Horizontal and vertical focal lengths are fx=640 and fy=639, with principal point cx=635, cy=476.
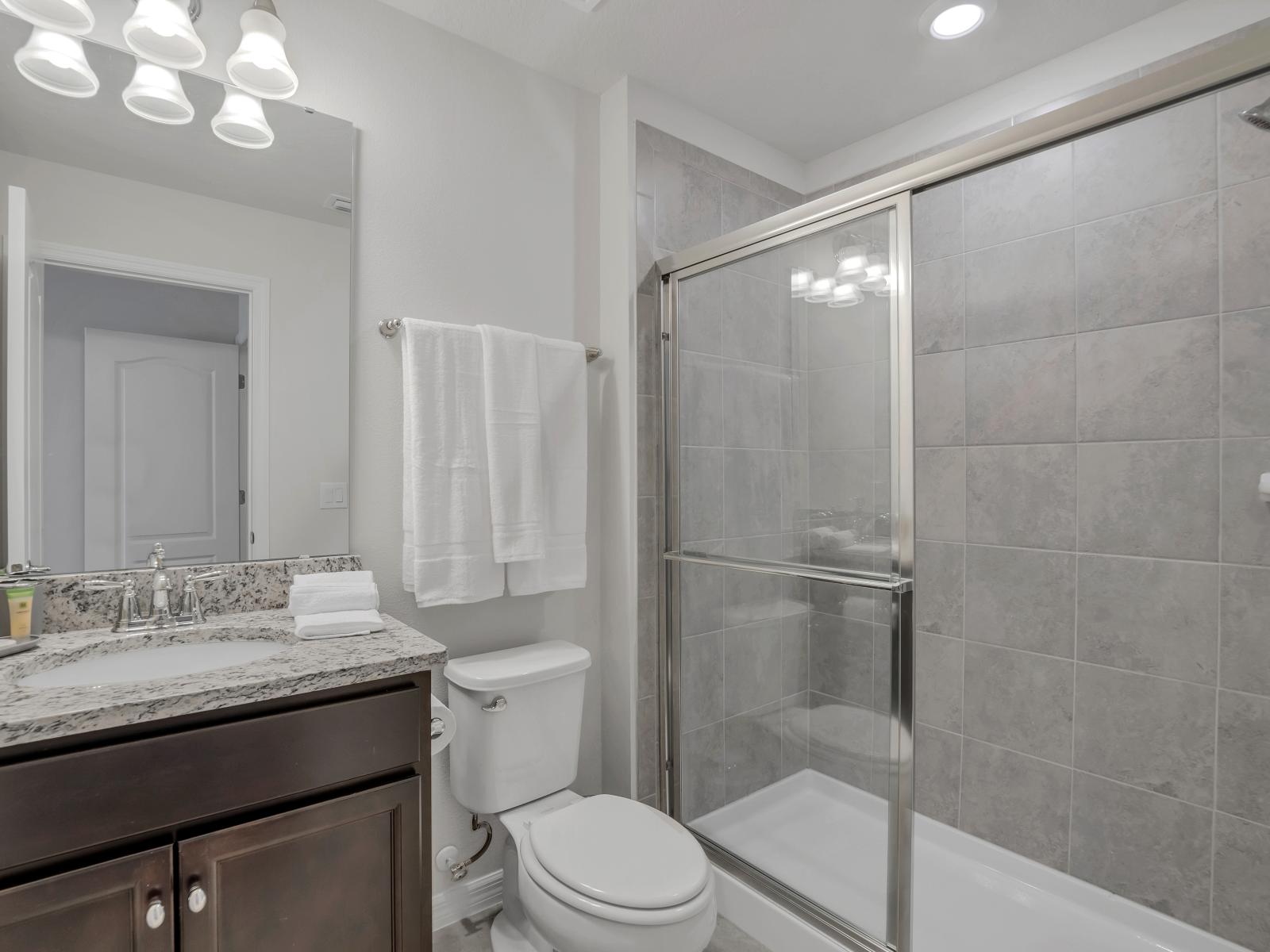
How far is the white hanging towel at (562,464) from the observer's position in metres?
1.86

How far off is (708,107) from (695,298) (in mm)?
736

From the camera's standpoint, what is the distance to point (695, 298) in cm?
197

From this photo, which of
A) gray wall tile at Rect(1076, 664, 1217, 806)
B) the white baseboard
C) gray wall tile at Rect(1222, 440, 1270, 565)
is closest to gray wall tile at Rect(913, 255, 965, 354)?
gray wall tile at Rect(1222, 440, 1270, 565)

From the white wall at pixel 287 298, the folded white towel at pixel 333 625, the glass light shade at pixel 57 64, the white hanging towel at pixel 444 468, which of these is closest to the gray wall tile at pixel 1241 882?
the white hanging towel at pixel 444 468

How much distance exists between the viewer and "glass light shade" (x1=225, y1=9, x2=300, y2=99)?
1.41 metres

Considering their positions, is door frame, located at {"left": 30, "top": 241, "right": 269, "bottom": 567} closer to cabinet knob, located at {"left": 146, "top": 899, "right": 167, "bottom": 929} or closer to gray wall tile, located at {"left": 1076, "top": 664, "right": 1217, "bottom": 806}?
cabinet knob, located at {"left": 146, "top": 899, "right": 167, "bottom": 929}

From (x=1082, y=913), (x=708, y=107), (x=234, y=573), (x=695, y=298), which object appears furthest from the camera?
(x=708, y=107)

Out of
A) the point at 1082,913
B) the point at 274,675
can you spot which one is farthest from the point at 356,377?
the point at 1082,913

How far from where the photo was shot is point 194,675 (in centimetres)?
101

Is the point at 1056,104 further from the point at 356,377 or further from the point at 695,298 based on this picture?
the point at 356,377

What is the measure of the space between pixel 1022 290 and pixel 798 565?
1130 mm

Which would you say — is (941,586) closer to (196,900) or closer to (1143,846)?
(1143,846)

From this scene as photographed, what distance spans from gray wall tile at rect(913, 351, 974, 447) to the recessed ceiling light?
901 millimetres

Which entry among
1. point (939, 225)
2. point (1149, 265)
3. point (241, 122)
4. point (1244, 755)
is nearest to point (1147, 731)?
point (1244, 755)
